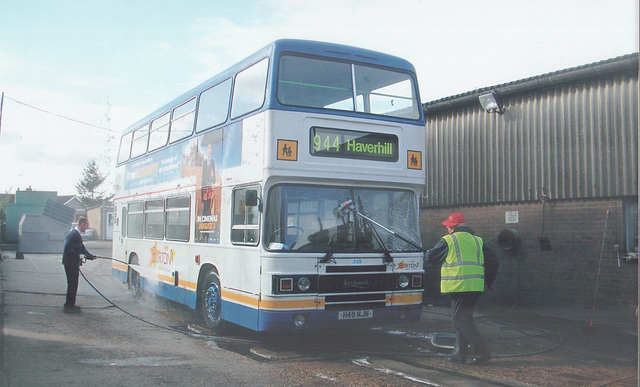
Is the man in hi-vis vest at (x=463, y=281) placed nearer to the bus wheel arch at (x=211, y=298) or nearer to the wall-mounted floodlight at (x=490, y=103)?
the bus wheel arch at (x=211, y=298)

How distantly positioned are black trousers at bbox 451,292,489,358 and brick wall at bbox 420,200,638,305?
4.71m

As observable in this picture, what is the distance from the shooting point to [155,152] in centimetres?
1205

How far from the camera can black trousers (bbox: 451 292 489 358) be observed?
693 centimetres

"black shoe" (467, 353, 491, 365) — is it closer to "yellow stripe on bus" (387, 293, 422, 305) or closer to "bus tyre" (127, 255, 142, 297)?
"yellow stripe on bus" (387, 293, 422, 305)

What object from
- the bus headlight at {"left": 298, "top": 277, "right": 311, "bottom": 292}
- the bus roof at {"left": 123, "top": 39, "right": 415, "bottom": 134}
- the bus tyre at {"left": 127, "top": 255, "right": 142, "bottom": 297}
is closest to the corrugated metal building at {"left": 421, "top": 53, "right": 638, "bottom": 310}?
the bus roof at {"left": 123, "top": 39, "right": 415, "bottom": 134}

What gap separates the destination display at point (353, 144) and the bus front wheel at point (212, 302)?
2729 mm

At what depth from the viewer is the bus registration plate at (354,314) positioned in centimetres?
753

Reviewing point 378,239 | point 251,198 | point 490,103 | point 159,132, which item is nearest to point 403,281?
point 378,239

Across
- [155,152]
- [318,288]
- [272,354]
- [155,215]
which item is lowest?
[272,354]

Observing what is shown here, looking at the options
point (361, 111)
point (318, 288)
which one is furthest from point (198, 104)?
point (318, 288)

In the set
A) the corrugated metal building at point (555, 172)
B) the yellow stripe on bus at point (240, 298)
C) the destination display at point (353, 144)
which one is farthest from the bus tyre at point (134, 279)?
the corrugated metal building at point (555, 172)

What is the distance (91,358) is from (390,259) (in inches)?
155

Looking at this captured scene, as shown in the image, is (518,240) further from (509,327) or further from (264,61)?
(264,61)

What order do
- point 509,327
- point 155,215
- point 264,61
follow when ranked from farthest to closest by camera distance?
point 155,215 → point 509,327 → point 264,61
